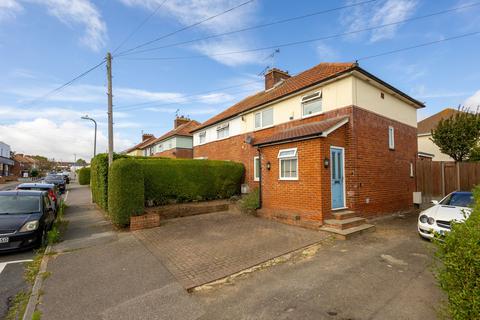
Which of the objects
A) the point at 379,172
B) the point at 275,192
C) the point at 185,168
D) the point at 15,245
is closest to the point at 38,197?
the point at 15,245

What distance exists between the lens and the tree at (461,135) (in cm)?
1378

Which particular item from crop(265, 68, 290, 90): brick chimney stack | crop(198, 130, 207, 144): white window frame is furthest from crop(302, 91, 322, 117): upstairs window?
crop(198, 130, 207, 144): white window frame

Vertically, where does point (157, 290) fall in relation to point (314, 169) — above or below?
below

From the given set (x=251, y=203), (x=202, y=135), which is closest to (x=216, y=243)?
(x=251, y=203)

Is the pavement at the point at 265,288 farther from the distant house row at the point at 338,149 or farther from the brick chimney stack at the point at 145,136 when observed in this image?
the brick chimney stack at the point at 145,136

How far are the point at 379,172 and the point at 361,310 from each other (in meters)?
8.02

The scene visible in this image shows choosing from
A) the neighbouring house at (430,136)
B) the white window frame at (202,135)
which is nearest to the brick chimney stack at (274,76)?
the white window frame at (202,135)

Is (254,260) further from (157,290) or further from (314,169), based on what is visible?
(314,169)

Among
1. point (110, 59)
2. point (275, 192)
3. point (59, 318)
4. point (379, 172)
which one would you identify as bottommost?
point (59, 318)

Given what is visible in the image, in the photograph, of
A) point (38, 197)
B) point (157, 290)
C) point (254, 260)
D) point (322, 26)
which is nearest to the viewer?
point (157, 290)

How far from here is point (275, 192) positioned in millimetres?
10109

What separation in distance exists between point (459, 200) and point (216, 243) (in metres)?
7.57

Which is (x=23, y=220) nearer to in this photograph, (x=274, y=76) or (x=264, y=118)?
(x=264, y=118)

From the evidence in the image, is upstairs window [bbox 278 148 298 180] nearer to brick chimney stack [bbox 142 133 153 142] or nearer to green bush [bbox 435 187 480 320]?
green bush [bbox 435 187 480 320]
